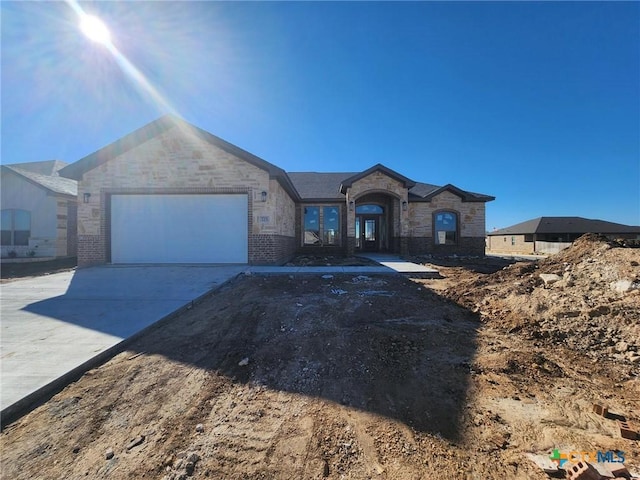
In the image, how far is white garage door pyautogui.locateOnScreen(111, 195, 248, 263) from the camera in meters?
10.5

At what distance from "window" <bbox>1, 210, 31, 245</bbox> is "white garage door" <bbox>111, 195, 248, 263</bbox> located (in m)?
8.67

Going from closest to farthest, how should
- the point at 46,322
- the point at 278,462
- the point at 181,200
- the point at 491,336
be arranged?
the point at 278,462 → the point at 491,336 → the point at 46,322 → the point at 181,200

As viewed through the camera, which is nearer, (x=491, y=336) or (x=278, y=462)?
(x=278, y=462)

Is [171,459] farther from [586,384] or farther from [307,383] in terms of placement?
[586,384]

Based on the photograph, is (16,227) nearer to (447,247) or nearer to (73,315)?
(73,315)

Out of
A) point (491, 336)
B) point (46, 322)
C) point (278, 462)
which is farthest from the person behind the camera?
point (46, 322)

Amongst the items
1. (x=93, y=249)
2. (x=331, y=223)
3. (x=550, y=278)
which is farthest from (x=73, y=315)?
(x=331, y=223)

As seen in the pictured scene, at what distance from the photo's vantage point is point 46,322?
166 inches

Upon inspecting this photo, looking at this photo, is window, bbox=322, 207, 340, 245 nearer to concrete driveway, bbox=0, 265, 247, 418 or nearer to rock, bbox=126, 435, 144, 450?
concrete driveway, bbox=0, 265, 247, 418

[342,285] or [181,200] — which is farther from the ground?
[181,200]

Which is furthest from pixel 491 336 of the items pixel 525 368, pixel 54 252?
pixel 54 252

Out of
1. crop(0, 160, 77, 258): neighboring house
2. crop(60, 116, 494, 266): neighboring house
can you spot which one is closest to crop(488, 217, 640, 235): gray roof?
crop(60, 116, 494, 266): neighboring house

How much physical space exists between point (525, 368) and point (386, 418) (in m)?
1.89

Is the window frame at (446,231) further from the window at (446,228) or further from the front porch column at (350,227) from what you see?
the front porch column at (350,227)
